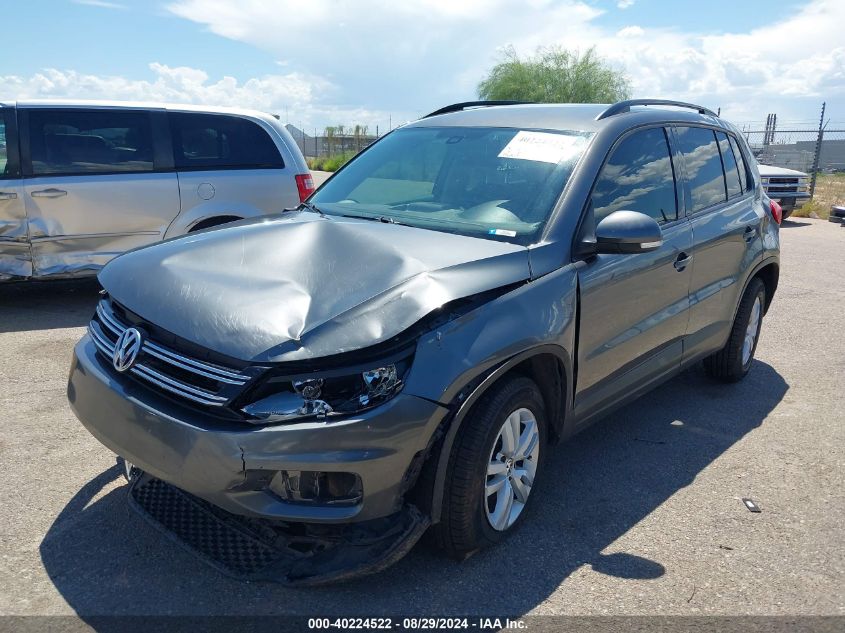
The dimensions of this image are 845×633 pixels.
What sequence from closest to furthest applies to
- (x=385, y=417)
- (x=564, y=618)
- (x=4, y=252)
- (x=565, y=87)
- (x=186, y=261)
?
(x=385, y=417), (x=564, y=618), (x=186, y=261), (x=4, y=252), (x=565, y=87)

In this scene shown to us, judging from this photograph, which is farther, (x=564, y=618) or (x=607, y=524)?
(x=607, y=524)

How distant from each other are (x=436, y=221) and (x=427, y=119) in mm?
1233

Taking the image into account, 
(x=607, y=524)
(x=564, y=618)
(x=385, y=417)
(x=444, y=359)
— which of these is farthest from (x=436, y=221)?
(x=564, y=618)

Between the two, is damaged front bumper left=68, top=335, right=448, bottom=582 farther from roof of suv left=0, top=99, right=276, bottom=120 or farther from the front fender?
roof of suv left=0, top=99, right=276, bottom=120

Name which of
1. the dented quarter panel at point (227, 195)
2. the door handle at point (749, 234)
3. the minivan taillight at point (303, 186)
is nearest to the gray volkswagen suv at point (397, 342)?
the door handle at point (749, 234)

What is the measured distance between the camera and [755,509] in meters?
3.67

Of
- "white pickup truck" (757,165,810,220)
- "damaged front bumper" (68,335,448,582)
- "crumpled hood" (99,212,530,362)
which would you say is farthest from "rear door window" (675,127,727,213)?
"white pickup truck" (757,165,810,220)

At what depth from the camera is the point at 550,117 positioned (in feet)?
13.2

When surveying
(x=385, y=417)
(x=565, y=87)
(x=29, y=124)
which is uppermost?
(x=565, y=87)

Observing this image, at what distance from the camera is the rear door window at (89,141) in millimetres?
6789

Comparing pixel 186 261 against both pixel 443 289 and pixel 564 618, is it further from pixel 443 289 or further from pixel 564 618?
pixel 564 618

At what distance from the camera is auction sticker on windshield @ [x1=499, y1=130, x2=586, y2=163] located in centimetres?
372

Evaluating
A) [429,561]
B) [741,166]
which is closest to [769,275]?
[741,166]

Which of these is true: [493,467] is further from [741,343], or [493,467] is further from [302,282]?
[741,343]
